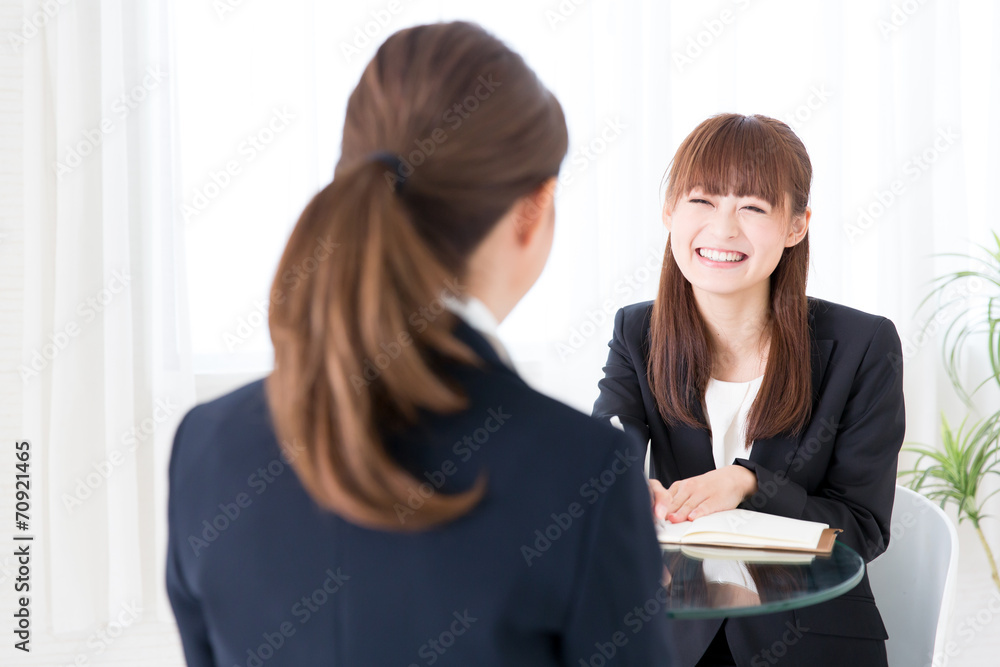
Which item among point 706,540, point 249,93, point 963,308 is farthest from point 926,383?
point 249,93

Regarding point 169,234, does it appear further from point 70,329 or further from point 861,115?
point 861,115

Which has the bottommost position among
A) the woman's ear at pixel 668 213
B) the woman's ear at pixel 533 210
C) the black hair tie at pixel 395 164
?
the woman's ear at pixel 668 213

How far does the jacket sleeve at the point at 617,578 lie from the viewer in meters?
0.73

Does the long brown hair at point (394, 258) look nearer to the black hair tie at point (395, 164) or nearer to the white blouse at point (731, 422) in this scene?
the black hair tie at point (395, 164)

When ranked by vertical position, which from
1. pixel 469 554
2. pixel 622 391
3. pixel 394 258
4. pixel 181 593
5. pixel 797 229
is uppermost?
pixel 394 258

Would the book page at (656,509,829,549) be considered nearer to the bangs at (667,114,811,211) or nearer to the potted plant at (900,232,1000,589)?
the bangs at (667,114,811,211)

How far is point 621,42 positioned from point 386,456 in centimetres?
236

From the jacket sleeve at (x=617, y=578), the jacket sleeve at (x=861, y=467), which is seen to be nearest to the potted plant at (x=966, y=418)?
the jacket sleeve at (x=861, y=467)

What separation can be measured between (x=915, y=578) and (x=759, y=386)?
525mm

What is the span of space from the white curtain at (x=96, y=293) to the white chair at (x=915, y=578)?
1.99 meters

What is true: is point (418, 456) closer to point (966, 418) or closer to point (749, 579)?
point (749, 579)

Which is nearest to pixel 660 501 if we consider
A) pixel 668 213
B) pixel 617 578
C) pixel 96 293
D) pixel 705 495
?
pixel 705 495

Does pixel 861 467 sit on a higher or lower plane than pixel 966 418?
higher

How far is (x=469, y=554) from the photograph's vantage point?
728 mm
